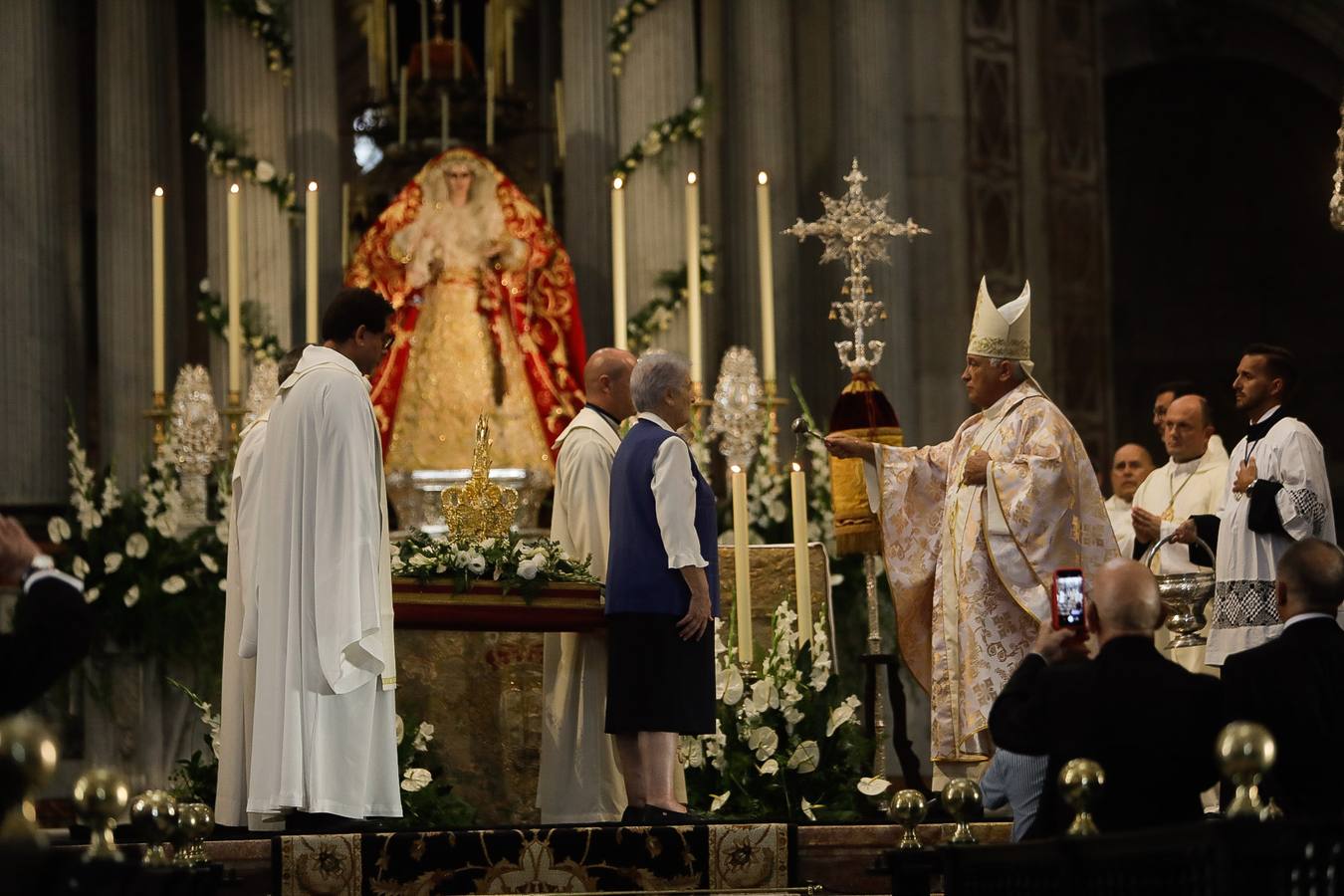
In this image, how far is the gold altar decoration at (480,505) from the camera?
845 cm

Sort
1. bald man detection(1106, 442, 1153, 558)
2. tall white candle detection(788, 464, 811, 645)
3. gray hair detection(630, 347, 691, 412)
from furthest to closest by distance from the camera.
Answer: bald man detection(1106, 442, 1153, 558) → tall white candle detection(788, 464, 811, 645) → gray hair detection(630, 347, 691, 412)

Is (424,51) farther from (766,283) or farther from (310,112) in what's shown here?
(766,283)

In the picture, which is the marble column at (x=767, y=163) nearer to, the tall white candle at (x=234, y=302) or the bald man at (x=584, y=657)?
the tall white candle at (x=234, y=302)

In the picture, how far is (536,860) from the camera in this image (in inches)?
273

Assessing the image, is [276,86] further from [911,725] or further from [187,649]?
[911,725]

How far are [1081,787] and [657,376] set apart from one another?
3.27m

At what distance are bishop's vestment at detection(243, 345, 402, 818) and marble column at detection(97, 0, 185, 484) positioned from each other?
240 inches

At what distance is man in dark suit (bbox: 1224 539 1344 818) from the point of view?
18.7ft

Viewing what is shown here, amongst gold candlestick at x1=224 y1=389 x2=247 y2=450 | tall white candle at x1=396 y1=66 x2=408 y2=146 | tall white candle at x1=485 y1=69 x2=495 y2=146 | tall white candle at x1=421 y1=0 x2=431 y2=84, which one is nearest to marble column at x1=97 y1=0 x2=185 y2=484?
tall white candle at x1=396 y1=66 x2=408 y2=146

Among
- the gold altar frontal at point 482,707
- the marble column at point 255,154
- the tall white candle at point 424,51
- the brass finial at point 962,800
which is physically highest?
the tall white candle at point 424,51

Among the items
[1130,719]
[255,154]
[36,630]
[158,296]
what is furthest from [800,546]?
[255,154]

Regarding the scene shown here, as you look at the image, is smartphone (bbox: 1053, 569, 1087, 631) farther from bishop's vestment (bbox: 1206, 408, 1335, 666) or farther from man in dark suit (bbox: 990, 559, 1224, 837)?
bishop's vestment (bbox: 1206, 408, 1335, 666)

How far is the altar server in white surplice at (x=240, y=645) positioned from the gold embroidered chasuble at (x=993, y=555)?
229cm

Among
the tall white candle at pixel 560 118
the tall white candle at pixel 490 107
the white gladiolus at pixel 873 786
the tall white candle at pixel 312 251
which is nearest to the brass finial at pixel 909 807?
the white gladiolus at pixel 873 786
